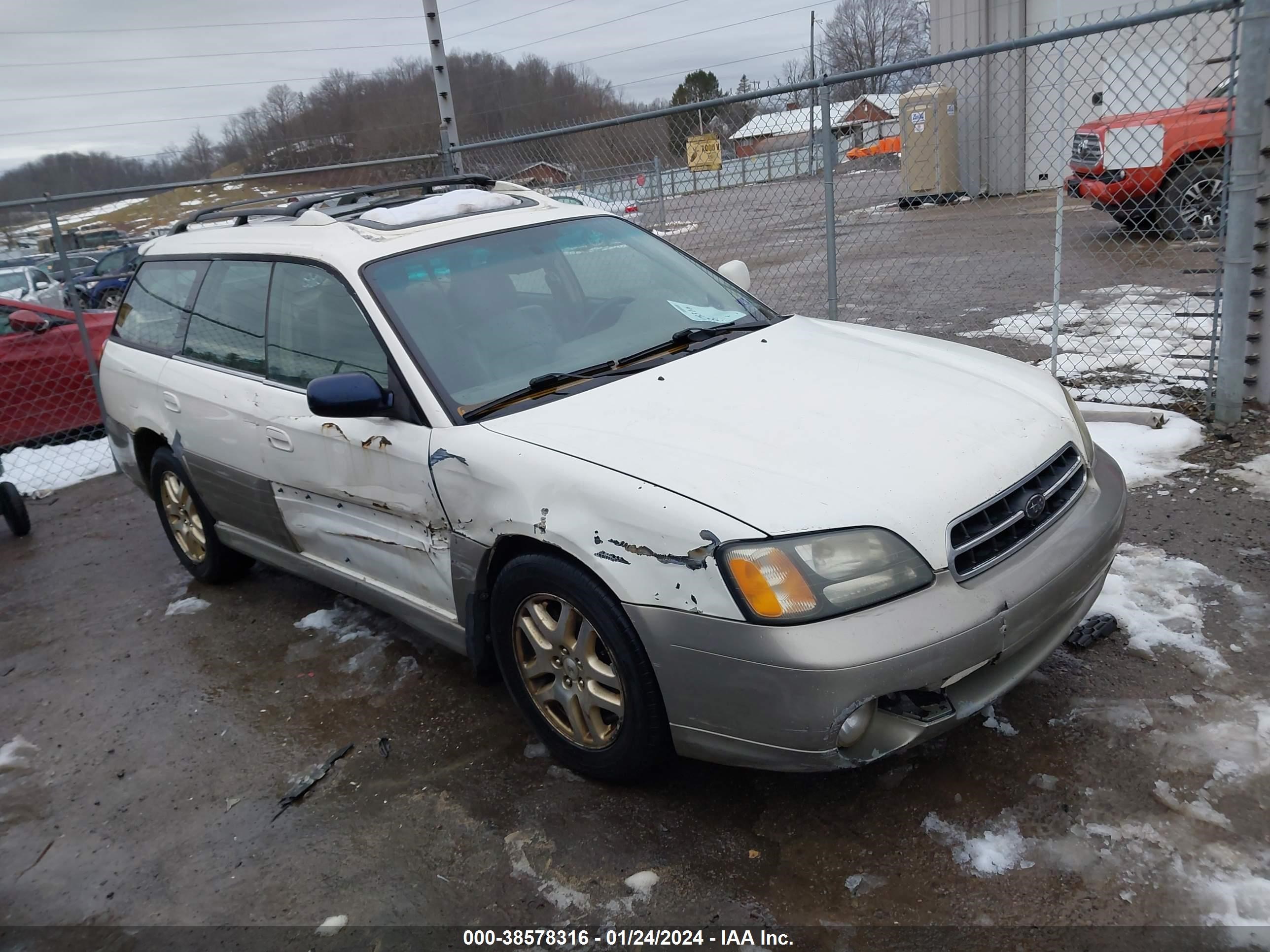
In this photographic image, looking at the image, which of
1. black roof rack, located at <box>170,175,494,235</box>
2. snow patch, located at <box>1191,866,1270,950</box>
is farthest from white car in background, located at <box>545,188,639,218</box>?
snow patch, located at <box>1191,866,1270,950</box>

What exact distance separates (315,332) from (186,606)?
6.71 feet

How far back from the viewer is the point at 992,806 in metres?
2.71

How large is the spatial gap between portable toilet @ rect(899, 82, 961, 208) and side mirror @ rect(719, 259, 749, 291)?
699 cm

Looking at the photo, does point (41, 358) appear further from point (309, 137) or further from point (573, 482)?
point (573, 482)

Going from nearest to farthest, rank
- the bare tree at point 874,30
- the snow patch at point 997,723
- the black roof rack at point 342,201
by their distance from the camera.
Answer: the snow patch at point 997,723, the black roof rack at point 342,201, the bare tree at point 874,30

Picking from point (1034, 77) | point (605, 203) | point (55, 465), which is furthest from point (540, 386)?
point (1034, 77)

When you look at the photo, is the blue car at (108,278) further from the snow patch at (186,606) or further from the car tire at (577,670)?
the car tire at (577,670)

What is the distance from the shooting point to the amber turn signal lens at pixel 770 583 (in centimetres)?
237

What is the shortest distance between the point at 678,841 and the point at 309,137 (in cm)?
1101

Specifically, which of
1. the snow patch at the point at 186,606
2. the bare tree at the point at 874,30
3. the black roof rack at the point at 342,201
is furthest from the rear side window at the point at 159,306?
the bare tree at the point at 874,30

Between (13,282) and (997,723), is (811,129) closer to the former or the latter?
(997,723)

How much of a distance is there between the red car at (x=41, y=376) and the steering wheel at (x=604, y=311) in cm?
573

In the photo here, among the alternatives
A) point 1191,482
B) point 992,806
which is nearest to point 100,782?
point 992,806

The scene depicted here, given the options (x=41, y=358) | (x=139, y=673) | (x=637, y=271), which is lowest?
(x=139, y=673)
